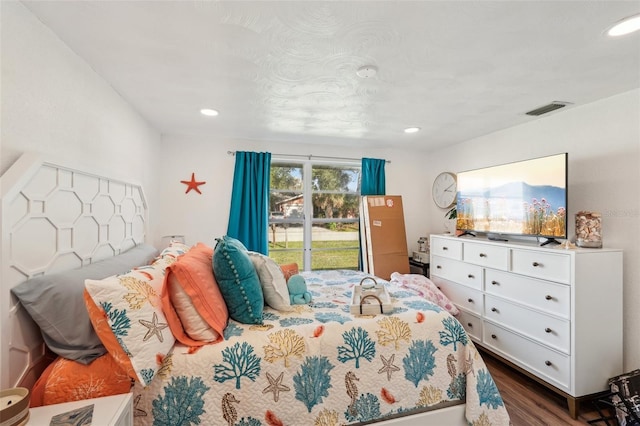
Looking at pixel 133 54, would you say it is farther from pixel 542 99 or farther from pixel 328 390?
pixel 542 99

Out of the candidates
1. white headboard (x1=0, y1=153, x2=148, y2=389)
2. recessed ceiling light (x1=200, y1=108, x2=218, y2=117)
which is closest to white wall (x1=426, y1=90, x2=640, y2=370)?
recessed ceiling light (x1=200, y1=108, x2=218, y2=117)

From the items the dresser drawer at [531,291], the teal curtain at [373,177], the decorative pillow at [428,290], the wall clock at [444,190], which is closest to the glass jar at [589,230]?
the dresser drawer at [531,291]

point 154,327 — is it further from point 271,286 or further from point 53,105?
point 53,105

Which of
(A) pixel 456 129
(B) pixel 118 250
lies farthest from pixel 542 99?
(B) pixel 118 250

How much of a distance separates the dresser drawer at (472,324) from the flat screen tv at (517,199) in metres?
0.84

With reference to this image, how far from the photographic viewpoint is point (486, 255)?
105 inches

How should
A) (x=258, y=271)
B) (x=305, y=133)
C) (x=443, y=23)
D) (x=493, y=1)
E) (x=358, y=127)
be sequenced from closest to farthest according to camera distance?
(x=493, y=1) < (x=443, y=23) < (x=258, y=271) < (x=358, y=127) < (x=305, y=133)

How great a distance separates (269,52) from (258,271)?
1313 millimetres

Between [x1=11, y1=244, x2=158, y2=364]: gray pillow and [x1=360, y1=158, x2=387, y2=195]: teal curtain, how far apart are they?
10.5ft

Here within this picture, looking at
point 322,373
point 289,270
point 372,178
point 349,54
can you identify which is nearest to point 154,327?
point 322,373

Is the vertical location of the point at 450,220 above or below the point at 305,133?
below

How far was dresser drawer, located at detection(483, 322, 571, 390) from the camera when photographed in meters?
2.03

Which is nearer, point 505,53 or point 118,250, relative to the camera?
point 505,53

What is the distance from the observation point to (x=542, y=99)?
2.19m
